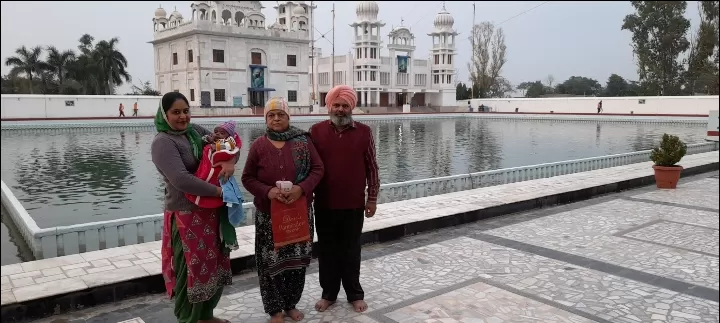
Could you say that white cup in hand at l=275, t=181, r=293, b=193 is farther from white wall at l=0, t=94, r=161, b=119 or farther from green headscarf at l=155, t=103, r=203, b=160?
white wall at l=0, t=94, r=161, b=119

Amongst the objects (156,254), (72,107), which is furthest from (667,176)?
(72,107)

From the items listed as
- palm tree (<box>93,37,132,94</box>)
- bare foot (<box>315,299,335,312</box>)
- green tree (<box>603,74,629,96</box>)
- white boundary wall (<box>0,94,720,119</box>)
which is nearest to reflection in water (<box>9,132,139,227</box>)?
bare foot (<box>315,299,335,312</box>)

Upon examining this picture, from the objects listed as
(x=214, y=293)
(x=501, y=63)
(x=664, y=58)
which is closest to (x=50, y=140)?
(x=214, y=293)

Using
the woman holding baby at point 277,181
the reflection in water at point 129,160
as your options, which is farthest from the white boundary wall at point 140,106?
the woman holding baby at point 277,181

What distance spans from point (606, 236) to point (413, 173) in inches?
222

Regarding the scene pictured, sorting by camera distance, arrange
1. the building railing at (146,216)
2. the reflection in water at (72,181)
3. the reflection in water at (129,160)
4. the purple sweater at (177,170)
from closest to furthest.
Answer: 1. the purple sweater at (177,170)
2. the building railing at (146,216)
3. the reflection in water at (72,181)
4. the reflection in water at (129,160)

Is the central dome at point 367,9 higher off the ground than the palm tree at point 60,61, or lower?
higher

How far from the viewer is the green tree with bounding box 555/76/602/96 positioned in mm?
38594

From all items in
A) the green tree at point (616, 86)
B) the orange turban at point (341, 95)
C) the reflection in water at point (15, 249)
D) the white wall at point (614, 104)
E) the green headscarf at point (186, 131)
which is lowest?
the reflection in water at point (15, 249)

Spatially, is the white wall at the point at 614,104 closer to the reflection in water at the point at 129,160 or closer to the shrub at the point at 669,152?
the reflection in water at the point at 129,160

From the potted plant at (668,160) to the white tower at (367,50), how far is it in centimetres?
3660

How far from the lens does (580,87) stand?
41594 millimetres

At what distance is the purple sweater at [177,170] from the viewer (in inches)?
98.3

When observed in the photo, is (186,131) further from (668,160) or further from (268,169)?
(668,160)
